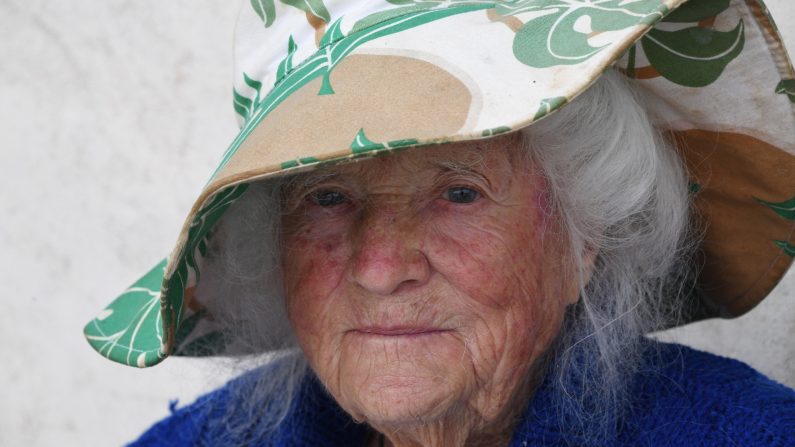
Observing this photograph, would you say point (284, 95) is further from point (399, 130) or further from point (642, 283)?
point (642, 283)

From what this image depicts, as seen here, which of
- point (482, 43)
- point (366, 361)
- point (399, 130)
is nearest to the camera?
point (399, 130)

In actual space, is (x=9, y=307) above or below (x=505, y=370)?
below

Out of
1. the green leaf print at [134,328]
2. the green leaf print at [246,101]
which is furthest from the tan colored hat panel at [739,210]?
the green leaf print at [134,328]

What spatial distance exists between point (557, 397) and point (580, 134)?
0.46m

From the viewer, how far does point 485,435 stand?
1750 millimetres

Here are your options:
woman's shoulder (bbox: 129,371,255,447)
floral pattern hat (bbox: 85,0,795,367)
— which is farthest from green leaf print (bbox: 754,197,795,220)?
woman's shoulder (bbox: 129,371,255,447)

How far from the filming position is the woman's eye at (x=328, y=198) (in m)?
1.56

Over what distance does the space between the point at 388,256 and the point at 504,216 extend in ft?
0.64

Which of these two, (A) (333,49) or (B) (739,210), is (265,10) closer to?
(A) (333,49)

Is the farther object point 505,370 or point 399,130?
point 505,370

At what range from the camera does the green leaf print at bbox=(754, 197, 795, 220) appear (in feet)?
5.17

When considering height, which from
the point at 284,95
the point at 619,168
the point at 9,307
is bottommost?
the point at 9,307

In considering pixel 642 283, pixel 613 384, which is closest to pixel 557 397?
pixel 613 384

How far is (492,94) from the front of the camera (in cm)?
115
